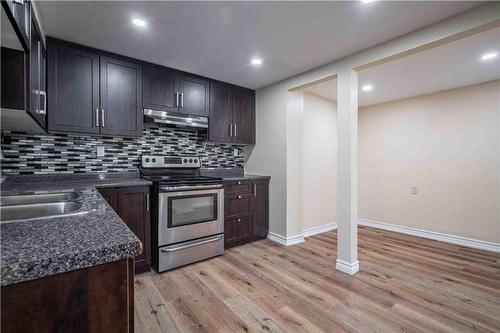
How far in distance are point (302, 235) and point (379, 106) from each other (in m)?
2.73

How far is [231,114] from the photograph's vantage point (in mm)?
3520

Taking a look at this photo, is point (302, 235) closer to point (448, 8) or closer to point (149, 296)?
point (149, 296)

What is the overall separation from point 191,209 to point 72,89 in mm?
1682

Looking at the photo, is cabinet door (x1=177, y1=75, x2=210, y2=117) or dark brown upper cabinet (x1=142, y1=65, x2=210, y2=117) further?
cabinet door (x1=177, y1=75, x2=210, y2=117)

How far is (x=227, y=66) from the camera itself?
2857 mm

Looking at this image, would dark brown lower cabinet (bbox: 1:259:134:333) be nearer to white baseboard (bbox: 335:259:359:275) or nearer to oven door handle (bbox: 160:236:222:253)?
oven door handle (bbox: 160:236:222:253)

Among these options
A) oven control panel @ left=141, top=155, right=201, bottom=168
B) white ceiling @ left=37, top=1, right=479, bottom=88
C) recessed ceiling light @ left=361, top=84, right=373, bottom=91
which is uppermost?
white ceiling @ left=37, top=1, right=479, bottom=88


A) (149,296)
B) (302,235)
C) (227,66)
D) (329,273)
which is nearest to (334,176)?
(302,235)

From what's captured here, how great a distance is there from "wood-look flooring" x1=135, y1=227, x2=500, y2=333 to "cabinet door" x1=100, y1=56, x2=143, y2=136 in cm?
159

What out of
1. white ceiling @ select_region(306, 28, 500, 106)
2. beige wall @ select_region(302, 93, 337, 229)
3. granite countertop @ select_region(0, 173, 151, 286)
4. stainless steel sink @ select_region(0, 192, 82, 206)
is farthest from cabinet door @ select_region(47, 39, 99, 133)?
white ceiling @ select_region(306, 28, 500, 106)

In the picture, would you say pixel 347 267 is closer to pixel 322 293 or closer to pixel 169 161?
pixel 322 293

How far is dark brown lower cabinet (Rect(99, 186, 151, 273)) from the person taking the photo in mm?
2328

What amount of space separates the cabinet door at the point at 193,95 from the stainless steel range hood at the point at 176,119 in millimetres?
77

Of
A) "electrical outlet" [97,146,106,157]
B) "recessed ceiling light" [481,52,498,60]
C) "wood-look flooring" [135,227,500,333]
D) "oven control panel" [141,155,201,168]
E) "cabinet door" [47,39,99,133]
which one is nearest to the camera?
"wood-look flooring" [135,227,500,333]
